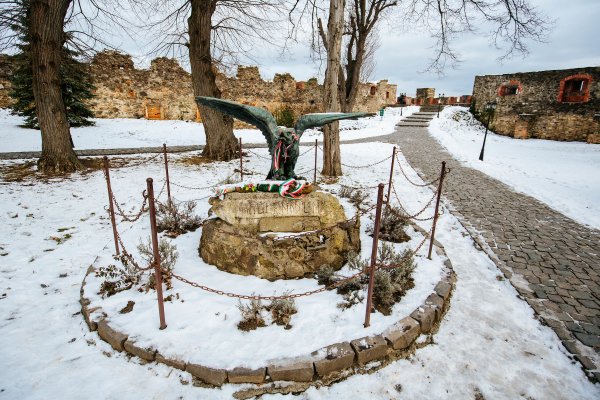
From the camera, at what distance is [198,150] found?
1314cm

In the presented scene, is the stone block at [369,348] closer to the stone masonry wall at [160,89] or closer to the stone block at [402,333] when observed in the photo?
the stone block at [402,333]

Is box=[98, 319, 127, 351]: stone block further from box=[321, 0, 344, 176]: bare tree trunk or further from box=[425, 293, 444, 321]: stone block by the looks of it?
box=[321, 0, 344, 176]: bare tree trunk

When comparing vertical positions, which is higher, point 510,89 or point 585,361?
point 510,89

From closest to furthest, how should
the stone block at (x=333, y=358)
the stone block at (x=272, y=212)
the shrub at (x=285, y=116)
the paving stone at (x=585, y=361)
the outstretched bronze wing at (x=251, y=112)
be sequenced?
the stone block at (x=333, y=358), the paving stone at (x=585, y=361), the stone block at (x=272, y=212), the outstretched bronze wing at (x=251, y=112), the shrub at (x=285, y=116)

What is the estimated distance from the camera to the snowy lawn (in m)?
2.65

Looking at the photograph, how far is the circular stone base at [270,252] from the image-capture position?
159 inches

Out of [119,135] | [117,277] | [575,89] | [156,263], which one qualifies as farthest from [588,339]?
[575,89]

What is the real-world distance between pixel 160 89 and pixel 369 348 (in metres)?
20.1

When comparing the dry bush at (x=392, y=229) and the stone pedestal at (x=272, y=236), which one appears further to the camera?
the dry bush at (x=392, y=229)

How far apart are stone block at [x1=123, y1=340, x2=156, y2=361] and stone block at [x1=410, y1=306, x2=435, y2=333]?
9.05 feet

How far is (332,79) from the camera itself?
8.30 meters

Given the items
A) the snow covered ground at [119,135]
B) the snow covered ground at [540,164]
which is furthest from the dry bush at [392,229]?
the snow covered ground at [119,135]

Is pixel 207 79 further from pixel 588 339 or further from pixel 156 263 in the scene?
pixel 588 339

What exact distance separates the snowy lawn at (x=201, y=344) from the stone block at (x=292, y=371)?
14 cm
